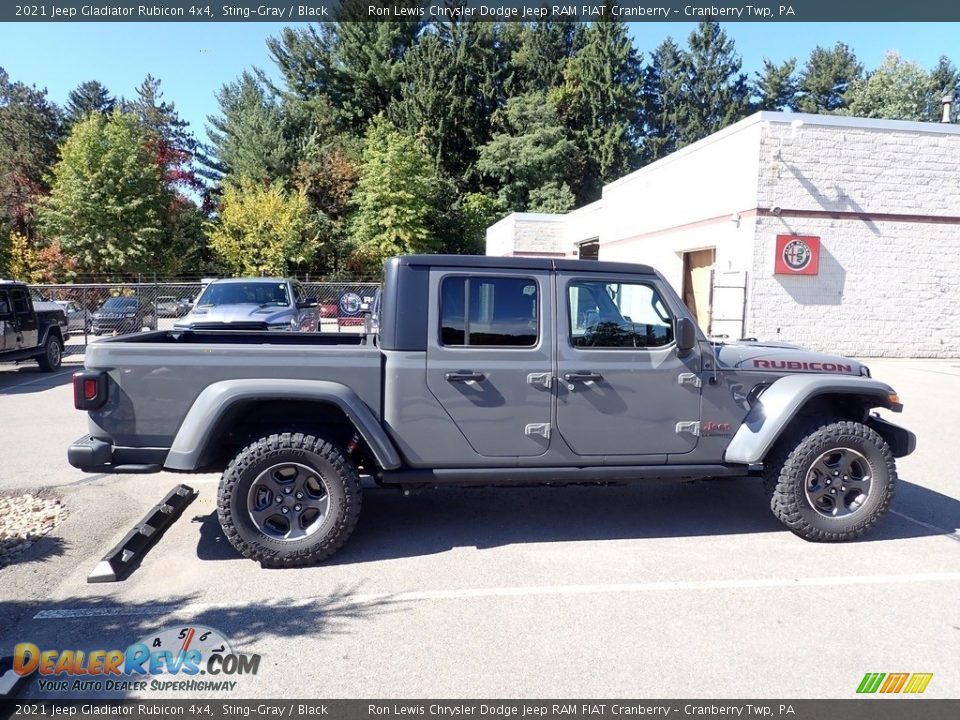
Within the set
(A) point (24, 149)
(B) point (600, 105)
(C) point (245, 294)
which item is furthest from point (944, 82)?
(A) point (24, 149)

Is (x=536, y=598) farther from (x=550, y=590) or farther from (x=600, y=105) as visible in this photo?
(x=600, y=105)

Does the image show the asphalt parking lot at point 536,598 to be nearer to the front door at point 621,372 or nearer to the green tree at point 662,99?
the front door at point 621,372

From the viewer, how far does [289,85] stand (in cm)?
4588

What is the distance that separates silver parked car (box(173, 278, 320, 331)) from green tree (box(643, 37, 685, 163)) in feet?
128

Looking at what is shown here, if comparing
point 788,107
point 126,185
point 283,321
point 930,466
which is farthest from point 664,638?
point 788,107

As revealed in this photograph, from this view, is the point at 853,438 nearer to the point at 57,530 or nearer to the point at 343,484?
the point at 343,484

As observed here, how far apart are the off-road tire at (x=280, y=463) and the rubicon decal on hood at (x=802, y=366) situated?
9.70 feet

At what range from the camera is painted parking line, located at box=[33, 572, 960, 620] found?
3617mm

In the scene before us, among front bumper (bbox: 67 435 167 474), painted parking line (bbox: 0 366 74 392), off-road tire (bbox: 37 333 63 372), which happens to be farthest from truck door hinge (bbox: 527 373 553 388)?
off-road tire (bbox: 37 333 63 372)

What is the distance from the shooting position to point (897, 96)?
147 ft

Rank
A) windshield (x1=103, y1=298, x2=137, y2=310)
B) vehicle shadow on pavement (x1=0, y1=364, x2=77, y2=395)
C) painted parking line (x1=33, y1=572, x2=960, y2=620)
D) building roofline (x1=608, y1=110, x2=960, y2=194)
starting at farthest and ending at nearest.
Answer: windshield (x1=103, y1=298, x2=137, y2=310)
building roofline (x1=608, y1=110, x2=960, y2=194)
vehicle shadow on pavement (x1=0, y1=364, x2=77, y2=395)
painted parking line (x1=33, y1=572, x2=960, y2=620)

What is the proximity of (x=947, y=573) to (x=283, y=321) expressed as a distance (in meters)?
11.3

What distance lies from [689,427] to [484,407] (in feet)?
4.75

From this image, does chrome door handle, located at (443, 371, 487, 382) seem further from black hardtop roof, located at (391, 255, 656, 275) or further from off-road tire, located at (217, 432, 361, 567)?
off-road tire, located at (217, 432, 361, 567)
